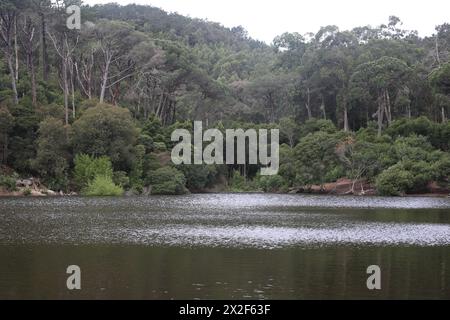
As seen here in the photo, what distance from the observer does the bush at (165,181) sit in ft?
206

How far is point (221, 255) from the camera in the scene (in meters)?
20.3

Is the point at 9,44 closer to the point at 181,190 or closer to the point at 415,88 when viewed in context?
the point at 181,190

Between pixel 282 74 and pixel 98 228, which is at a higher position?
pixel 282 74

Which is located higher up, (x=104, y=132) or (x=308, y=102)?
(x=308, y=102)

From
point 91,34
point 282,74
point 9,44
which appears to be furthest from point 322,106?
point 9,44

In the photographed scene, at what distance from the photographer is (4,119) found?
54.6m

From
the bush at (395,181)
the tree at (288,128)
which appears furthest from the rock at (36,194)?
the tree at (288,128)

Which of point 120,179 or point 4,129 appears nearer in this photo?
point 4,129

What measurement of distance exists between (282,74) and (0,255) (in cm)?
7389

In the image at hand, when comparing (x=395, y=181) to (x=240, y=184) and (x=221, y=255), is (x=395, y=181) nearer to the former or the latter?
(x=240, y=184)

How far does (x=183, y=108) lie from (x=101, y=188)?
35.6 meters

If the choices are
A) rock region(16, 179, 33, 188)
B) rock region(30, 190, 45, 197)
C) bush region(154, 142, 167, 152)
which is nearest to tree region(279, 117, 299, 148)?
bush region(154, 142, 167, 152)

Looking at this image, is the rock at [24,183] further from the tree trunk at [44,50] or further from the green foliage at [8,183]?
the tree trunk at [44,50]

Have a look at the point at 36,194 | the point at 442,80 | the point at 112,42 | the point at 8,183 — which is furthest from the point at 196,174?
the point at 442,80
